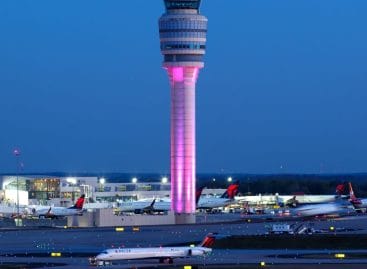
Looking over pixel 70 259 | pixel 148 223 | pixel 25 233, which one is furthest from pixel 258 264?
pixel 148 223

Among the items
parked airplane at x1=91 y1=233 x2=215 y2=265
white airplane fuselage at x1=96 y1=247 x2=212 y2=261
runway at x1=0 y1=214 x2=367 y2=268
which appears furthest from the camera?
white airplane fuselage at x1=96 y1=247 x2=212 y2=261

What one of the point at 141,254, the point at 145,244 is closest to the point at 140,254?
the point at 141,254

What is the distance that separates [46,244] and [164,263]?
31.2 metres

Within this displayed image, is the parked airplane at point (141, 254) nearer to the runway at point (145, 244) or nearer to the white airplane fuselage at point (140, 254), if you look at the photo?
the white airplane fuselage at point (140, 254)

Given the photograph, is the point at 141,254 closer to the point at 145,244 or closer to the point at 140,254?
the point at 140,254

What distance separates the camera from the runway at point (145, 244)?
118938 mm

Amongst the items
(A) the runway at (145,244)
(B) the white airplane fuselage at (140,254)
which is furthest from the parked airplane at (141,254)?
(A) the runway at (145,244)

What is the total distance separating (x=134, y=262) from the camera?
12238 cm

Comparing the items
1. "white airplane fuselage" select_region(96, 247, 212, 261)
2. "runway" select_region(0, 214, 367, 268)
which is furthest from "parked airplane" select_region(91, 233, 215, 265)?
→ "runway" select_region(0, 214, 367, 268)

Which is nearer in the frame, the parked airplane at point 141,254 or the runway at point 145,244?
the runway at point 145,244

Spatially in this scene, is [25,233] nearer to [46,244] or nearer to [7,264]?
[46,244]

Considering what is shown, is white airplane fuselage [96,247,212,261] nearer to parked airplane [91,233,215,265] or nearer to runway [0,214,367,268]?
parked airplane [91,233,215,265]

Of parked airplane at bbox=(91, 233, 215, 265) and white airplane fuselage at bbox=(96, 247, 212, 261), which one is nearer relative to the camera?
parked airplane at bbox=(91, 233, 215, 265)

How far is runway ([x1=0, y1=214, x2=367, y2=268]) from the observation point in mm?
118938
